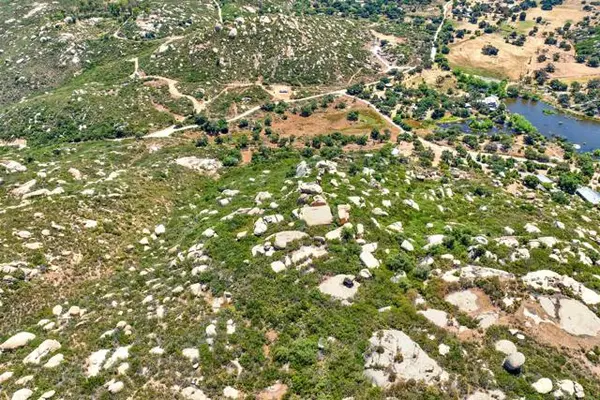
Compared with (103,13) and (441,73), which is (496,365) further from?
(103,13)

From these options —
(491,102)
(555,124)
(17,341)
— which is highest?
(17,341)

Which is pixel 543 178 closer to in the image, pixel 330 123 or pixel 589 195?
pixel 589 195

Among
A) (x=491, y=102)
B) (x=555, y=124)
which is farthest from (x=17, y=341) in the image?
(x=555, y=124)

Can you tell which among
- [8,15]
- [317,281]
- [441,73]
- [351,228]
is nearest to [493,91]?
[441,73]

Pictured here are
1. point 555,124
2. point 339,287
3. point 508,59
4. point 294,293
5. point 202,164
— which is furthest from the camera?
point 508,59

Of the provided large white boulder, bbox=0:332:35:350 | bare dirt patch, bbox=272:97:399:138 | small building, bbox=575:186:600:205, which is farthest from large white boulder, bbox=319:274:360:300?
small building, bbox=575:186:600:205

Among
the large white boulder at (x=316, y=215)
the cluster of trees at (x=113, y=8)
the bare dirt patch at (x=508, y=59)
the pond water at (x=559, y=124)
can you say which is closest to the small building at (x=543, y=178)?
the pond water at (x=559, y=124)

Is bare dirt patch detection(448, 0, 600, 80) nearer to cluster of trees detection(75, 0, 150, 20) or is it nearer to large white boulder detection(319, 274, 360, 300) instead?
cluster of trees detection(75, 0, 150, 20)
